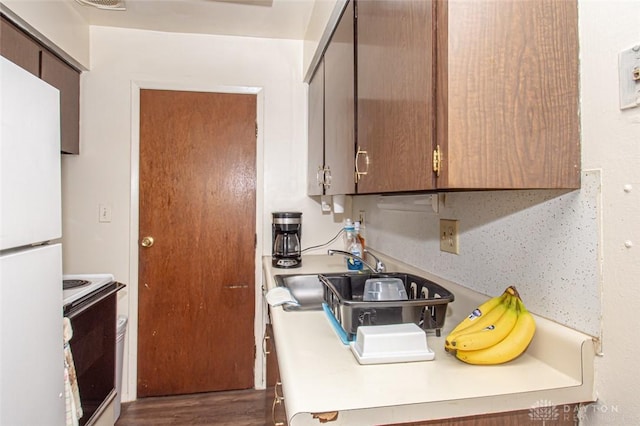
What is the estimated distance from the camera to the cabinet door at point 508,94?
72 centimetres

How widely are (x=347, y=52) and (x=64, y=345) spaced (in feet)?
4.77

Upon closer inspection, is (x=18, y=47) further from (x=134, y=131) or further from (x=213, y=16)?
(x=213, y=16)

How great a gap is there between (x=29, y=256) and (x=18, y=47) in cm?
129

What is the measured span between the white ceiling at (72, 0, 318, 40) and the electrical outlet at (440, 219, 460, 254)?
4.89ft

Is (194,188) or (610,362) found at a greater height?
(194,188)

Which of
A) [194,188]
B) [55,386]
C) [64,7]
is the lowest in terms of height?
[55,386]

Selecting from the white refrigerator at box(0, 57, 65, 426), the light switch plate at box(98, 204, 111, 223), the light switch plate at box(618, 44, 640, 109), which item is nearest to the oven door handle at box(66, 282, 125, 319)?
the white refrigerator at box(0, 57, 65, 426)

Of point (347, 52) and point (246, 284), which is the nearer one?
point (347, 52)

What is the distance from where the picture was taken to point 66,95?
2082 mm

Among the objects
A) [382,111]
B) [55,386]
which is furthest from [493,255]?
[55,386]

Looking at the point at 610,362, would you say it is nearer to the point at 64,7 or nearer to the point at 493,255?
the point at 493,255

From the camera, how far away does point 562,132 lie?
2.59ft

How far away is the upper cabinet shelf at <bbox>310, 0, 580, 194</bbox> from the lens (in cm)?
72

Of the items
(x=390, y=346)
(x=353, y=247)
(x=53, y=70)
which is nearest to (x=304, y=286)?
(x=353, y=247)
